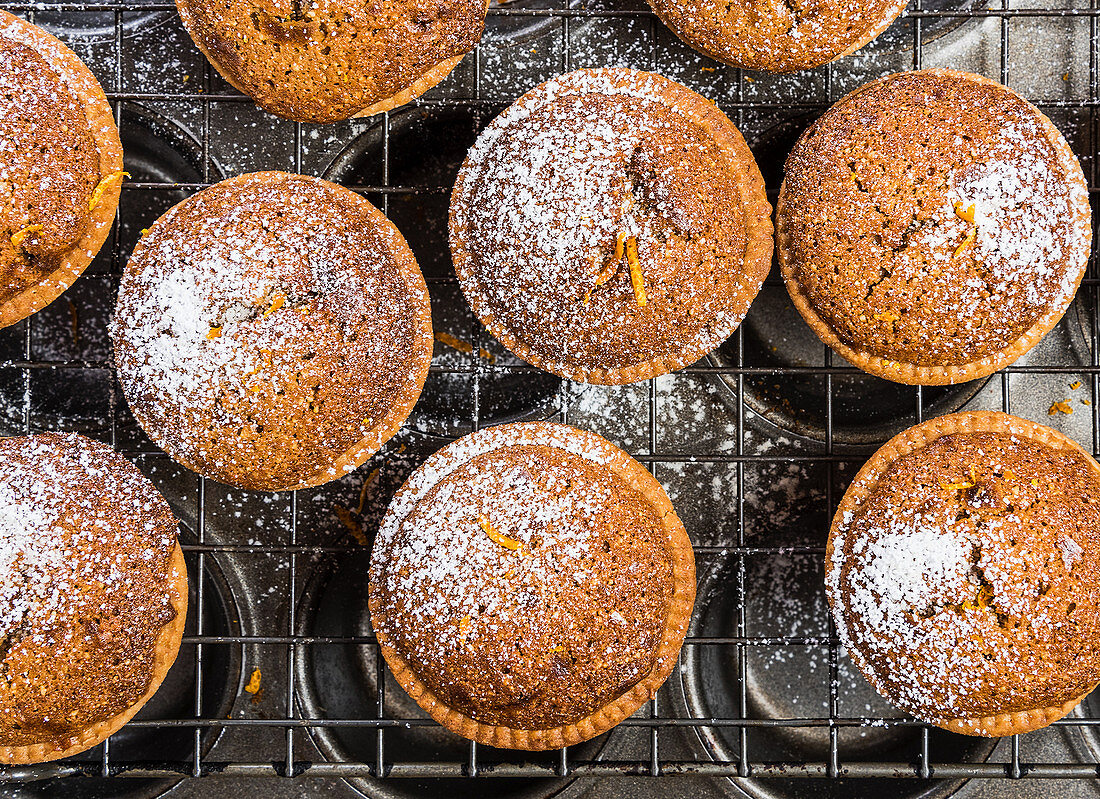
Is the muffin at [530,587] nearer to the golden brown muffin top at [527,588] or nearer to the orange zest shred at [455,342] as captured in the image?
the golden brown muffin top at [527,588]

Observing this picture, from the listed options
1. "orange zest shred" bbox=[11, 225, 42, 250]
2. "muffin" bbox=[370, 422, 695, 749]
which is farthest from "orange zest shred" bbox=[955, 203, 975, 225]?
"orange zest shred" bbox=[11, 225, 42, 250]

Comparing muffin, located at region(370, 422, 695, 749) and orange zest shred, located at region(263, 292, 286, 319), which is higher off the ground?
orange zest shred, located at region(263, 292, 286, 319)

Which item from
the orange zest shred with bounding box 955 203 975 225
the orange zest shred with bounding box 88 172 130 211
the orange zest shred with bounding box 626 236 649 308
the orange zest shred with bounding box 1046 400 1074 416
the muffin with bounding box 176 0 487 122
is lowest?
the orange zest shred with bounding box 1046 400 1074 416

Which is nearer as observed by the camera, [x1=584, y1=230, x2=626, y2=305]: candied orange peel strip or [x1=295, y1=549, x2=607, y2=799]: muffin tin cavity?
[x1=584, y1=230, x2=626, y2=305]: candied orange peel strip

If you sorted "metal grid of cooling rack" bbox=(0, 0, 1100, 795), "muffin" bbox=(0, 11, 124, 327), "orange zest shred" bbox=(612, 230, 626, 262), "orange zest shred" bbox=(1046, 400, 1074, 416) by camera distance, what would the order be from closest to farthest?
"orange zest shred" bbox=(612, 230, 626, 262), "muffin" bbox=(0, 11, 124, 327), "metal grid of cooling rack" bbox=(0, 0, 1100, 795), "orange zest shred" bbox=(1046, 400, 1074, 416)

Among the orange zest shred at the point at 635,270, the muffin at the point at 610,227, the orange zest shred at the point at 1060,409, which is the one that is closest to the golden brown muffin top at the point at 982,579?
the orange zest shred at the point at 1060,409

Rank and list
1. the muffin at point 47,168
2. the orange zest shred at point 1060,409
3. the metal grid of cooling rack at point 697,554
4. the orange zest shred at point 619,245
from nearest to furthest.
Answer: the orange zest shred at point 619,245 < the muffin at point 47,168 < the metal grid of cooling rack at point 697,554 < the orange zest shred at point 1060,409

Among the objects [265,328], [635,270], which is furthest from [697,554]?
[265,328]

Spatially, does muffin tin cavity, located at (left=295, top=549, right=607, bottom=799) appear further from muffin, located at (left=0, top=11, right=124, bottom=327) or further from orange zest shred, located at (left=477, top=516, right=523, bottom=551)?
muffin, located at (left=0, top=11, right=124, bottom=327)
